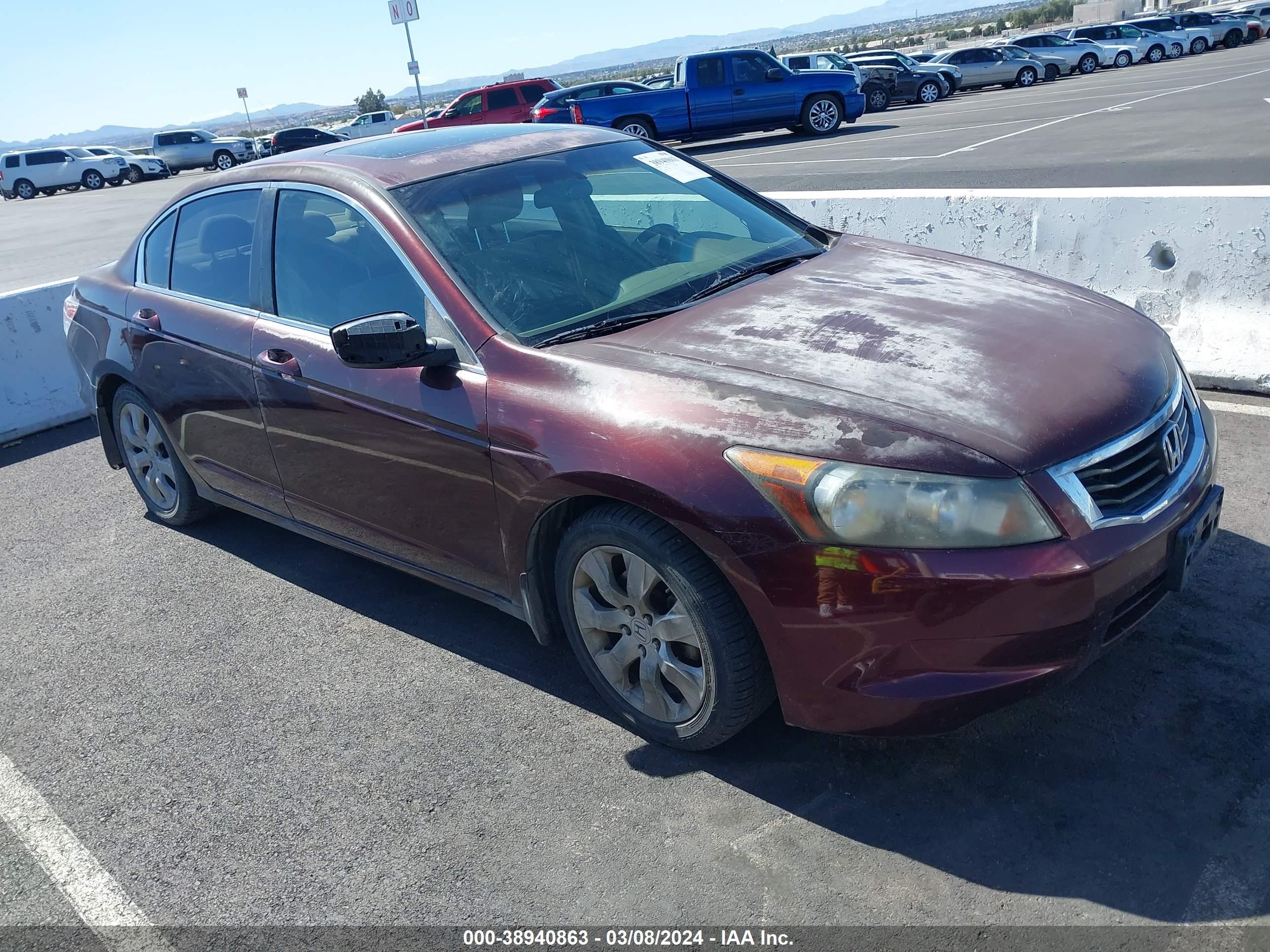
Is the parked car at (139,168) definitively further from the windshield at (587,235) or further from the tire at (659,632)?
the tire at (659,632)

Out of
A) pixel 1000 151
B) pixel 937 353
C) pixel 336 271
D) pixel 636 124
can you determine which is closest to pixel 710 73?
pixel 636 124

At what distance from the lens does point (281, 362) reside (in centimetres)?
376

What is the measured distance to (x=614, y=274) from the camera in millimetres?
3514

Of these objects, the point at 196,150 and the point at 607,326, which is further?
the point at 196,150

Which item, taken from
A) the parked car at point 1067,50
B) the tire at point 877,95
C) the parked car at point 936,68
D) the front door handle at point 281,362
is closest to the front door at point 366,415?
the front door handle at point 281,362

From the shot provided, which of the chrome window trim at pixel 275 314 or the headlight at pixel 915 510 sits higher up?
the chrome window trim at pixel 275 314

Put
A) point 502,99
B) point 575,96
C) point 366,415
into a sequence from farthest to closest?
point 502,99
point 575,96
point 366,415

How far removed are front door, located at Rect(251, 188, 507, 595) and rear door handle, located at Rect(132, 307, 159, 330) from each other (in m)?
0.87

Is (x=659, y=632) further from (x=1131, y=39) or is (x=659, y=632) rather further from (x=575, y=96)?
(x=1131, y=39)

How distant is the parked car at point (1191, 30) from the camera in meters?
40.5

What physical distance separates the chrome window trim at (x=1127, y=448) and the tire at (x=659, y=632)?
85 cm

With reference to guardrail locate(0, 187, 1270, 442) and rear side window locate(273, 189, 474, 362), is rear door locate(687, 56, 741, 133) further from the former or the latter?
rear side window locate(273, 189, 474, 362)

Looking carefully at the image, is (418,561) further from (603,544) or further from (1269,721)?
(1269,721)

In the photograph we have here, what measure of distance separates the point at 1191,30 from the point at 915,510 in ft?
153
